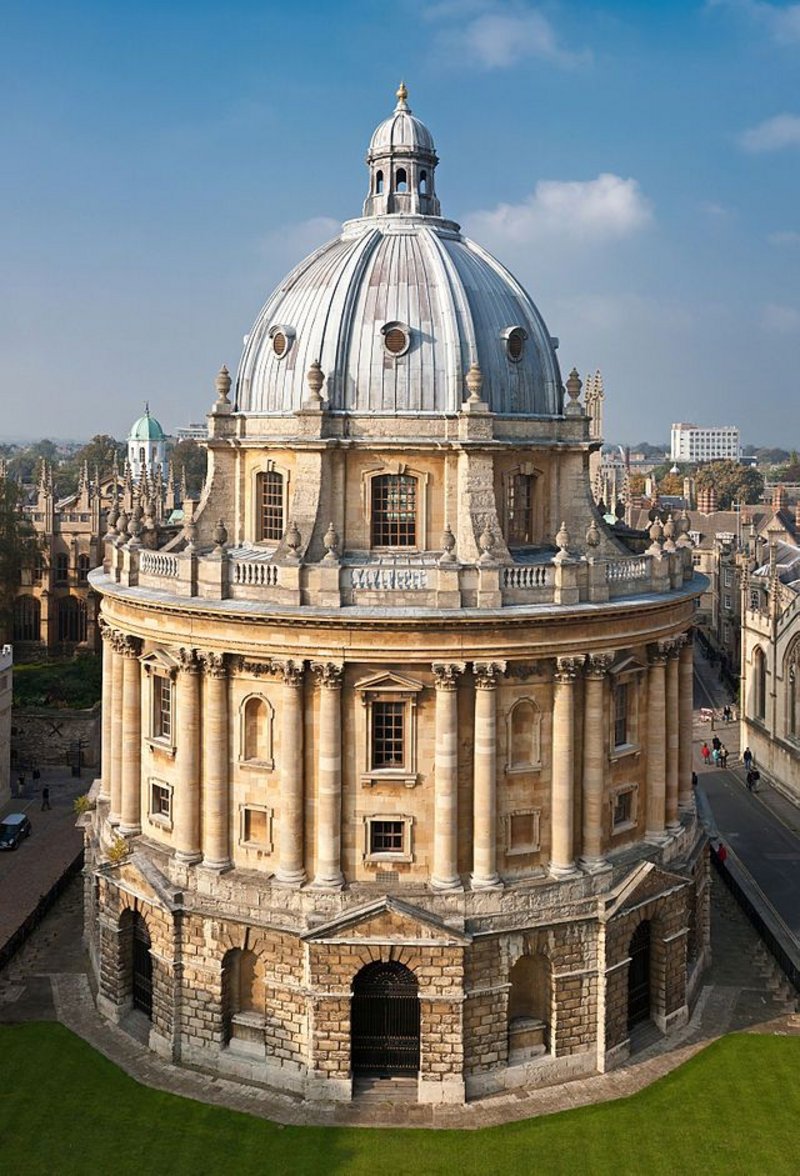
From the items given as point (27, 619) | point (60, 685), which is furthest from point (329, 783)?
point (27, 619)

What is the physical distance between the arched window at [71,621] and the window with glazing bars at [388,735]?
209 feet

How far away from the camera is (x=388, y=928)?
34.9 metres

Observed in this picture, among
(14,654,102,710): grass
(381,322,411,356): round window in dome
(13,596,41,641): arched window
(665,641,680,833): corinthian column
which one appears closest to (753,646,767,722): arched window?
(665,641,680,833): corinthian column

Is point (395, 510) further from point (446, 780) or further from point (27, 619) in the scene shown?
point (27, 619)

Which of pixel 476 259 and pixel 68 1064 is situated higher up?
pixel 476 259

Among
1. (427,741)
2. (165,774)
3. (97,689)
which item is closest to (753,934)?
(427,741)

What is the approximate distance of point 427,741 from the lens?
3572 centimetres

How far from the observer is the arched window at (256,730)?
36750 millimetres

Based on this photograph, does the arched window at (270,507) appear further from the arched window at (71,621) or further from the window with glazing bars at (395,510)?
the arched window at (71,621)

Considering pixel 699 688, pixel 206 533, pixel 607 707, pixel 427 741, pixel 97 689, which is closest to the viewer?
pixel 427 741

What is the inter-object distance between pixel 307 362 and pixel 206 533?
6.97 meters

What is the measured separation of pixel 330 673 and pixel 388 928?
775 centimetres

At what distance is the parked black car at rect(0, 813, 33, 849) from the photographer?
186 ft

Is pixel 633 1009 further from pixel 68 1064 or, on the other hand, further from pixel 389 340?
pixel 389 340
